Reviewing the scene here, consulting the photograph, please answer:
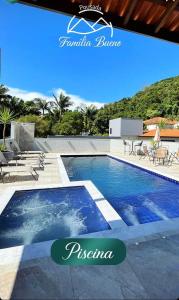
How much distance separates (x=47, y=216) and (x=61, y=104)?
32818 millimetres

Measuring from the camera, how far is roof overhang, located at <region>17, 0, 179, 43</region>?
5.46ft

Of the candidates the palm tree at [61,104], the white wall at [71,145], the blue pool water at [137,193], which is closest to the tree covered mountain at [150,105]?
the palm tree at [61,104]

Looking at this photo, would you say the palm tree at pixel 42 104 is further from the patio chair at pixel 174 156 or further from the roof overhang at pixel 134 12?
the roof overhang at pixel 134 12

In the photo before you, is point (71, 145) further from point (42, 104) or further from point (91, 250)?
point (42, 104)

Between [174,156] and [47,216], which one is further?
[174,156]

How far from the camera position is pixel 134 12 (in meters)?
1.78

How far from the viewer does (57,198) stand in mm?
6090

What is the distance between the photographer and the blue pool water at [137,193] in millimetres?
5296

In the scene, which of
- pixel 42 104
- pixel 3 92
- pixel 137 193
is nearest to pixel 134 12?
pixel 137 193

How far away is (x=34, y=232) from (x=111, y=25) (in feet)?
12.1

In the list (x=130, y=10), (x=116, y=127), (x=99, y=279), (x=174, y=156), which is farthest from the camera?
(x=116, y=127)

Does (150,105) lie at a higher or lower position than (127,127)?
higher

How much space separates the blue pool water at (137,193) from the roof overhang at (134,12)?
152 inches

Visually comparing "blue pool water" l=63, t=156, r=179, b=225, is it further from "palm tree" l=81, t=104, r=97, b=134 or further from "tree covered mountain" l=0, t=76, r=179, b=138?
"palm tree" l=81, t=104, r=97, b=134
